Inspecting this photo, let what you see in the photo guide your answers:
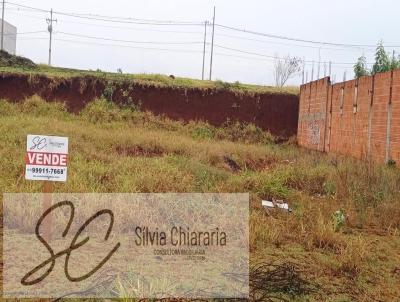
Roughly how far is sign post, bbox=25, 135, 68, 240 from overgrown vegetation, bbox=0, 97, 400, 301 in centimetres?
149

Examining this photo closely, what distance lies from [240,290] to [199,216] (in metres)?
1.71

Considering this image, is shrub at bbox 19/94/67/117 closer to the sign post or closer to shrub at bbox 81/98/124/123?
shrub at bbox 81/98/124/123

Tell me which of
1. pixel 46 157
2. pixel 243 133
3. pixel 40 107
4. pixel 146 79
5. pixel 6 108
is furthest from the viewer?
pixel 146 79

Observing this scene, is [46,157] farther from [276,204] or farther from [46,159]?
[276,204]

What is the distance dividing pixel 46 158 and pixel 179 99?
13761 millimetres

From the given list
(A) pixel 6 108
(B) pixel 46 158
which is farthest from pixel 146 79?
(B) pixel 46 158

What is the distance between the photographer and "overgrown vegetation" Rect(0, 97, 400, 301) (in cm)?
369

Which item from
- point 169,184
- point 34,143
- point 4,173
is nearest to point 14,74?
point 4,173

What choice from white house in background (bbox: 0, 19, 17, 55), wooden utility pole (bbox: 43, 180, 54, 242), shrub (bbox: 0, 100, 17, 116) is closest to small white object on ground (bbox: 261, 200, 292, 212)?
wooden utility pole (bbox: 43, 180, 54, 242)

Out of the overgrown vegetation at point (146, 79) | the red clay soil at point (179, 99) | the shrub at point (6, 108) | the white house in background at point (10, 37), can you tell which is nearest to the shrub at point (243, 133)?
the red clay soil at point (179, 99)

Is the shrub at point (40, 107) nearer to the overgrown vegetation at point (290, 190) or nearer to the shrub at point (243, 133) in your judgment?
the overgrown vegetation at point (290, 190)

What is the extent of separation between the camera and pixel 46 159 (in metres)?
3.89

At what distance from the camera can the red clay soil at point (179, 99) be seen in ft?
52.3

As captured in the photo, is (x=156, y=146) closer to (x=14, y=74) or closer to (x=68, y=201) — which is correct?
(x=68, y=201)
